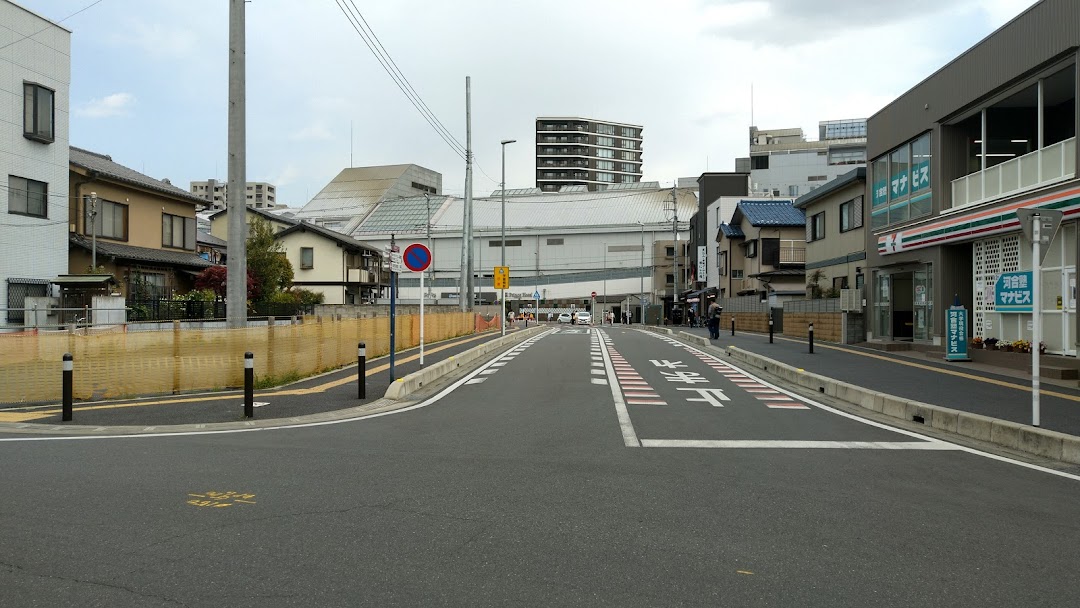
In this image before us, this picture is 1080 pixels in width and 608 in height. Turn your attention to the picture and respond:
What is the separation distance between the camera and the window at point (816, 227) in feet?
117

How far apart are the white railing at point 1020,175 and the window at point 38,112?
105 feet

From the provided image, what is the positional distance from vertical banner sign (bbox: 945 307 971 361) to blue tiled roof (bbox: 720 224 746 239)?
33219 mm

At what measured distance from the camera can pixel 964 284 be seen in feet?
67.8

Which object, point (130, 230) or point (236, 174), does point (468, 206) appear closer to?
point (130, 230)

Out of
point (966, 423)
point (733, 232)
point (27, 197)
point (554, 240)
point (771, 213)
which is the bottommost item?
point (966, 423)

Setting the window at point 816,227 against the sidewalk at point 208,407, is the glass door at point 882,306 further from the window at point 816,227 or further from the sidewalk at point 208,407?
the sidewalk at point 208,407

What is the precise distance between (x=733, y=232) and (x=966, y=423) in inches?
1721

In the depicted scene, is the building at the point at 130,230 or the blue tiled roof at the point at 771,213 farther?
the blue tiled roof at the point at 771,213

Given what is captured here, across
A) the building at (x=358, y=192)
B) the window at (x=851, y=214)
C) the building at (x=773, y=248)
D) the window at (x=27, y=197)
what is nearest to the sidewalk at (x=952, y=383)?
the window at (x=851, y=214)

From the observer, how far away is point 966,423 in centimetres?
982

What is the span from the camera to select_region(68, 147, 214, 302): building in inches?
1253

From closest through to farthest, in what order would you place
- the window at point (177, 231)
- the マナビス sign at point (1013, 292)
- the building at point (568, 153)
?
the マナビス sign at point (1013, 292) < the window at point (177, 231) < the building at point (568, 153)

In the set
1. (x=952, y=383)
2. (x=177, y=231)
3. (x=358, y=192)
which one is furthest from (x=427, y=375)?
(x=358, y=192)

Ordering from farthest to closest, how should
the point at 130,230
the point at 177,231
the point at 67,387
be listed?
the point at 177,231, the point at 130,230, the point at 67,387
